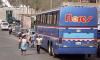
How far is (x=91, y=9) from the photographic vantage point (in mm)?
21953

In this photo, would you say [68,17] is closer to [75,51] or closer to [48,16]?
[75,51]

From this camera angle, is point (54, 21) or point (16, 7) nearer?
point (54, 21)

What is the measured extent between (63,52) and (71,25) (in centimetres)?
157

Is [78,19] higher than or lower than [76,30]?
higher

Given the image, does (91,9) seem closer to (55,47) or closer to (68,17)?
(68,17)

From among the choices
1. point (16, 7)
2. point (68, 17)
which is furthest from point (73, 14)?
point (16, 7)

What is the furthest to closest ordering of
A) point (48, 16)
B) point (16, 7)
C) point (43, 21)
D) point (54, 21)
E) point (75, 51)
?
1. point (16, 7)
2. point (43, 21)
3. point (48, 16)
4. point (54, 21)
5. point (75, 51)

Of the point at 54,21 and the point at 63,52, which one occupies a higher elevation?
the point at 54,21

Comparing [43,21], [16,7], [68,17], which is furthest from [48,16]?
[16,7]

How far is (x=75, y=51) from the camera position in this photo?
854 inches

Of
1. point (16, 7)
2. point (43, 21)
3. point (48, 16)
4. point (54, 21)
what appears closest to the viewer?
point (54, 21)

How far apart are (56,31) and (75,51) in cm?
176

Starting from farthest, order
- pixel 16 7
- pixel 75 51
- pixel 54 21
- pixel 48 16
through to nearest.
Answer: pixel 16 7 < pixel 48 16 < pixel 54 21 < pixel 75 51

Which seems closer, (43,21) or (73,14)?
(73,14)
